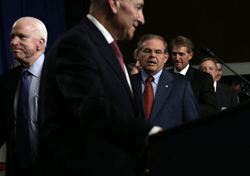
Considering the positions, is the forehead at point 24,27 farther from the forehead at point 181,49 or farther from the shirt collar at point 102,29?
the forehead at point 181,49

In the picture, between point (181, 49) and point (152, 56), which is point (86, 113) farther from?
point (181, 49)

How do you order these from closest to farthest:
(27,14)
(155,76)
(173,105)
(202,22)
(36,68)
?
(36,68), (173,105), (155,76), (27,14), (202,22)

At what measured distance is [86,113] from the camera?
1074mm

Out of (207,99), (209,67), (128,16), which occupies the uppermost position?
(128,16)

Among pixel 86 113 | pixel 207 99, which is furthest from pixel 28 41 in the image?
pixel 207 99

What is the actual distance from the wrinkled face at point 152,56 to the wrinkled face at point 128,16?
1.42 meters

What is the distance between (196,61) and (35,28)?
513 centimetres

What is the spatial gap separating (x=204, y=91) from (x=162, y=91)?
2.38ft

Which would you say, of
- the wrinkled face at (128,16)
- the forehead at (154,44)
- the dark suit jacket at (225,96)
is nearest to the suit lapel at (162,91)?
the forehead at (154,44)

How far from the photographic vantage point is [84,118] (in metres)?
1.08

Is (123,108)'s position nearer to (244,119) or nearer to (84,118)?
(84,118)

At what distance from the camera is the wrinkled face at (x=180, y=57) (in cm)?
360

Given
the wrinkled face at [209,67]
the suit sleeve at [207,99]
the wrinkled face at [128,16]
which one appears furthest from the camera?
the wrinkled face at [209,67]

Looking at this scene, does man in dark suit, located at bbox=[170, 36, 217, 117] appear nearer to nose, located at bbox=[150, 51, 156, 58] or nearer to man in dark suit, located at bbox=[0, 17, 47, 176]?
nose, located at bbox=[150, 51, 156, 58]
